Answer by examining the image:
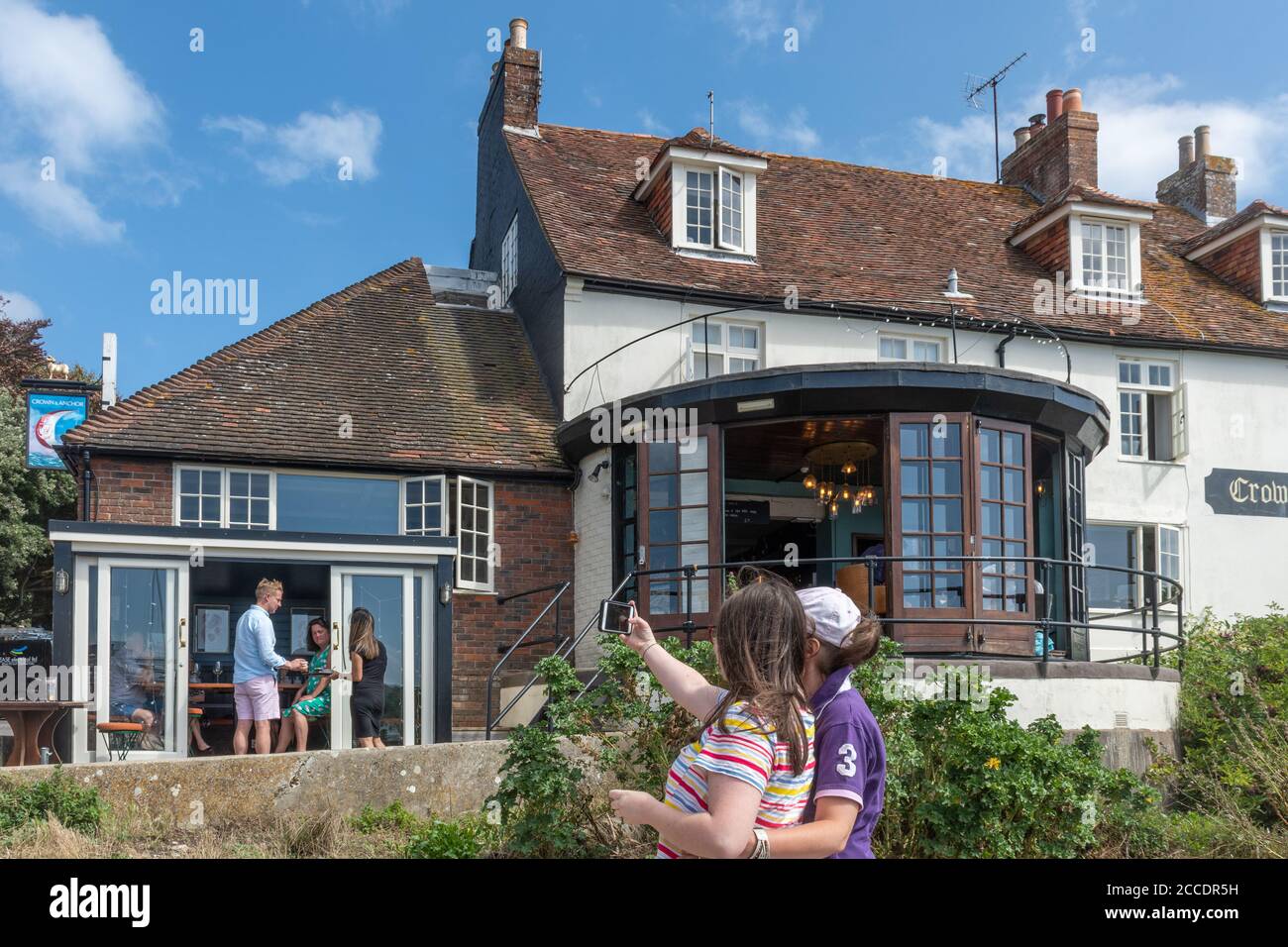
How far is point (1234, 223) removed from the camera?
22.2 metres

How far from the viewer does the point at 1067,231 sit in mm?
20922

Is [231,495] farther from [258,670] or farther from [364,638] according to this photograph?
[258,670]

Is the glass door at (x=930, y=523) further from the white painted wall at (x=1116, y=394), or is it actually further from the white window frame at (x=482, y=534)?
the white window frame at (x=482, y=534)

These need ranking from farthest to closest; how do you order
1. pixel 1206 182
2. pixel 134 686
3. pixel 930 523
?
1. pixel 1206 182
2. pixel 930 523
3. pixel 134 686

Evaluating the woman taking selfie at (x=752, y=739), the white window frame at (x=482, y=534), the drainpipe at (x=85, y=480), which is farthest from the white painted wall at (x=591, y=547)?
the woman taking selfie at (x=752, y=739)

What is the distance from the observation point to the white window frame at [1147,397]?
20.0 meters

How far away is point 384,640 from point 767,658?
38.7 feet

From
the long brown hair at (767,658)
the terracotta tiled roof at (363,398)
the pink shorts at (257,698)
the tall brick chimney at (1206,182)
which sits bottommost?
the pink shorts at (257,698)

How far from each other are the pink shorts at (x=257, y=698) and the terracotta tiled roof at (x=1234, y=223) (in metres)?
17.3

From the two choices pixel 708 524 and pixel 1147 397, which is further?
pixel 1147 397

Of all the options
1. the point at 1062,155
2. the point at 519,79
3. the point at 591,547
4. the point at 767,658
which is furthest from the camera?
the point at 1062,155

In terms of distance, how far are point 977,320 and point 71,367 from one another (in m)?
25.8

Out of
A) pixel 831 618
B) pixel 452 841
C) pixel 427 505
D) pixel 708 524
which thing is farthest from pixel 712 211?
pixel 831 618
